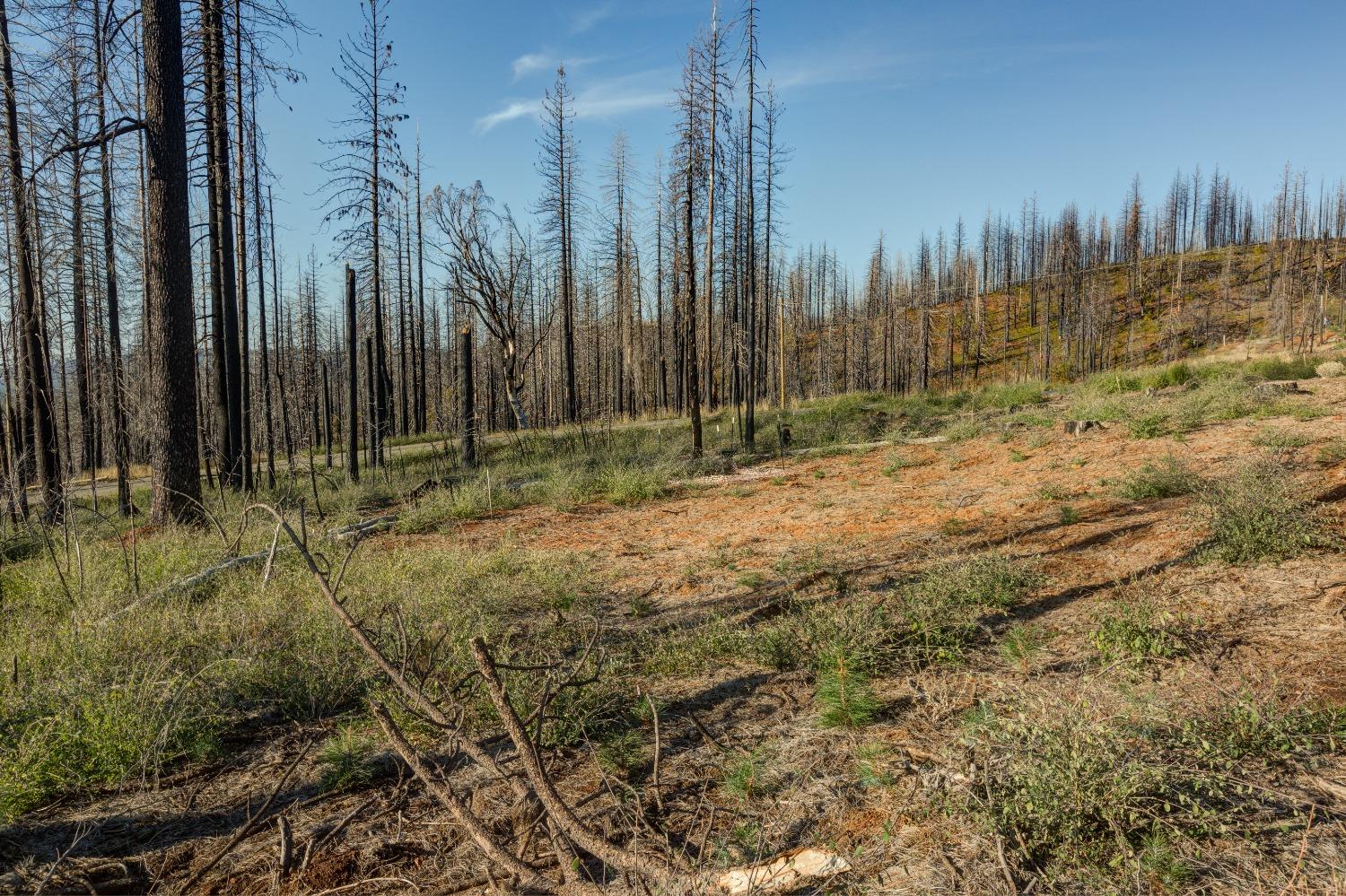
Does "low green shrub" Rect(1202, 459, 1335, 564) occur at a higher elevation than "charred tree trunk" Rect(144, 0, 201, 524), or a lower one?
lower

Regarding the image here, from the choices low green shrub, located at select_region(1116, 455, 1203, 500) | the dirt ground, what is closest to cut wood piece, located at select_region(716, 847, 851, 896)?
the dirt ground

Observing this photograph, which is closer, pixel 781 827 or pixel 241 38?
pixel 781 827

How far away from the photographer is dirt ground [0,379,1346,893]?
7.89 ft

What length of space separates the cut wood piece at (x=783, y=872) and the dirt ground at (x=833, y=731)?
9 cm

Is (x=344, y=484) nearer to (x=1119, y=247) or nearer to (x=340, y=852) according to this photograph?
(x=340, y=852)

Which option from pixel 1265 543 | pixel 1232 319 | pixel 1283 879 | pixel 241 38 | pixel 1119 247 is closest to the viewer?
pixel 1283 879

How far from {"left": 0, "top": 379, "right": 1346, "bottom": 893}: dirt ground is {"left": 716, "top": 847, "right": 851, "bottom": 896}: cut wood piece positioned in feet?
0.28

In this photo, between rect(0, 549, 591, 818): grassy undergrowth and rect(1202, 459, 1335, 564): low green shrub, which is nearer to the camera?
rect(0, 549, 591, 818): grassy undergrowth

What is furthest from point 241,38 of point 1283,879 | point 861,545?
point 1283,879

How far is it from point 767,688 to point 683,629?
3.57 ft

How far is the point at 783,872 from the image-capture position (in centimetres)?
226

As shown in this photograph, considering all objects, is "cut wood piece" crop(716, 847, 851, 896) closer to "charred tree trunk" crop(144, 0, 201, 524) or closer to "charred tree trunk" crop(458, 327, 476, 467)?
"charred tree trunk" crop(144, 0, 201, 524)

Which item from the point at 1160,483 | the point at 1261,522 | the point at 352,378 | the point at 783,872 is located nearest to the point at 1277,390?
the point at 1160,483

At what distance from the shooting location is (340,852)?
261 cm
